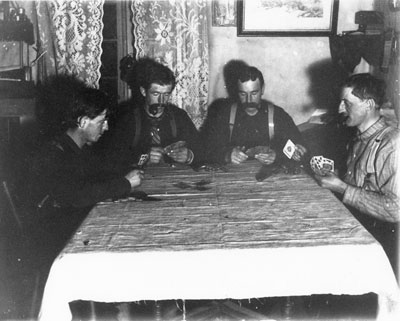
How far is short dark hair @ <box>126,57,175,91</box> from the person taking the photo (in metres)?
3.70

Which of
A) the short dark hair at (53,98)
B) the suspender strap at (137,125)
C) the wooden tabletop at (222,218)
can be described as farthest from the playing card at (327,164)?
the short dark hair at (53,98)

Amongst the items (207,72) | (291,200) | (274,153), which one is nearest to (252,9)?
(207,72)

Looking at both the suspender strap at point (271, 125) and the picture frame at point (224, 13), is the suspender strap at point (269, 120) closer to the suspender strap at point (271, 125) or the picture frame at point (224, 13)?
the suspender strap at point (271, 125)

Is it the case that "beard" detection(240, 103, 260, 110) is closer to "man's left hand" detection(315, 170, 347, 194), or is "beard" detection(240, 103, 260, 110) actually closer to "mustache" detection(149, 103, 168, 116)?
"mustache" detection(149, 103, 168, 116)

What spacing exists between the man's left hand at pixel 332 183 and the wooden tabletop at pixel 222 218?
0.04m

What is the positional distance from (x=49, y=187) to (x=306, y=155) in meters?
1.65

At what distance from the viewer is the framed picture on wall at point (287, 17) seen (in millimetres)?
4445

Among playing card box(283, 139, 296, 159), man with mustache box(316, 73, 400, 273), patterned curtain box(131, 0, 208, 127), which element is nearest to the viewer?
man with mustache box(316, 73, 400, 273)

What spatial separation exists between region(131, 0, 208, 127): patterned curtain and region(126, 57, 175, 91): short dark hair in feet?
0.25

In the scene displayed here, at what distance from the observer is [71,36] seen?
4.13 meters

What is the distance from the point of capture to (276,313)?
8.59ft

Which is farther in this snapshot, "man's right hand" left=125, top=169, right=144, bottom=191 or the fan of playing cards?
the fan of playing cards

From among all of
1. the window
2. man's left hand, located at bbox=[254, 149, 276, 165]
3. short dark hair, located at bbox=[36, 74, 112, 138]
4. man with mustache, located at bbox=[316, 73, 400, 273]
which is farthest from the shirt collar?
the window

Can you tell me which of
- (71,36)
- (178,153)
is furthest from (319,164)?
(71,36)
